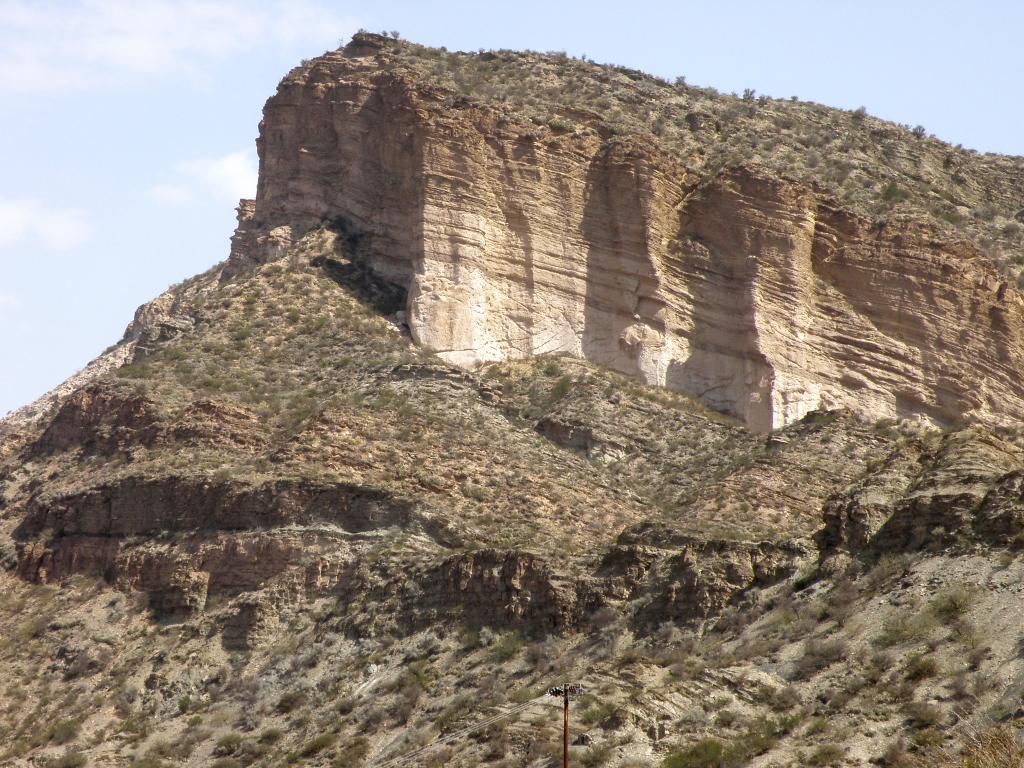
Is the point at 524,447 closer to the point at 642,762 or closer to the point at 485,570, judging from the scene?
the point at 485,570

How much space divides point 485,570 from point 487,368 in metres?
13.2

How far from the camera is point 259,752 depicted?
158 feet

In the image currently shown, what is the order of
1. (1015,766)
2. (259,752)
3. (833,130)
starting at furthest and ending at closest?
1. (833,130)
2. (259,752)
3. (1015,766)

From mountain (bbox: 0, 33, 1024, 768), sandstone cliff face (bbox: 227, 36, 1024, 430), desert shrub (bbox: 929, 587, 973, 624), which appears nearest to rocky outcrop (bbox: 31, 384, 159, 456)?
mountain (bbox: 0, 33, 1024, 768)

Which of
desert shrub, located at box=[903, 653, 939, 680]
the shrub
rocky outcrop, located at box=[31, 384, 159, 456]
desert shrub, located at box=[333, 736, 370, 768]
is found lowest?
desert shrub, located at box=[333, 736, 370, 768]

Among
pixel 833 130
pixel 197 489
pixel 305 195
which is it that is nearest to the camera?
pixel 197 489

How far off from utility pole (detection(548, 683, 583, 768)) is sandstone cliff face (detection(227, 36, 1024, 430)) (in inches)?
796

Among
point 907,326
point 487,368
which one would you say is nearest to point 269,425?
point 487,368

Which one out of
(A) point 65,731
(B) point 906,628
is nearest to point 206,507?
(A) point 65,731

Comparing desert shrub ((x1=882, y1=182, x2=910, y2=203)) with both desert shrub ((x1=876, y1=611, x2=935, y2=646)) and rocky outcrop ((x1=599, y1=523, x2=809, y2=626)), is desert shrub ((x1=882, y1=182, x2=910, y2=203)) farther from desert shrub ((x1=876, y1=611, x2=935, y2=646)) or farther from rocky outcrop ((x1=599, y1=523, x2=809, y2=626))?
desert shrub ((x1=876, y1=611, x2=935, y2=646))

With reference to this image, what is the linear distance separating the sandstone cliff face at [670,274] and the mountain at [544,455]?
109mm

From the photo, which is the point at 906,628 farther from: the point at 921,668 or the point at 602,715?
the point at 602,715

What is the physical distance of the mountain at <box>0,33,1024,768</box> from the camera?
43.9m

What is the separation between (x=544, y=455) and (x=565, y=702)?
60.3ft
